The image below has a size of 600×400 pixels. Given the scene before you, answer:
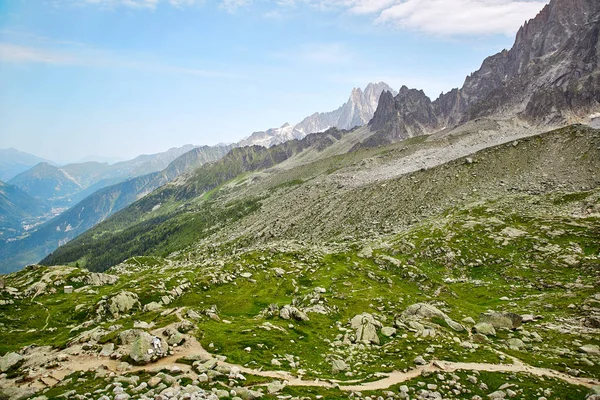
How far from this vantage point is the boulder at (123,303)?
4591 cm

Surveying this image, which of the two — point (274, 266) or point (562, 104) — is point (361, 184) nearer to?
point (274, 266)

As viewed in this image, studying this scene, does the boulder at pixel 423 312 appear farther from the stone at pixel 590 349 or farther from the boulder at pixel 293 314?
the stone at pixel 590 349

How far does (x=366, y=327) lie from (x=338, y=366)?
26.3 feet

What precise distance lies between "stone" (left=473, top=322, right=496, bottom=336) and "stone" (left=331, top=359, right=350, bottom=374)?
632 inches

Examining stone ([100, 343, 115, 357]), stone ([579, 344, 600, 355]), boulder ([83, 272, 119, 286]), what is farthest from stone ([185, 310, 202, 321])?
boulder ([83, 272, 119, 286])

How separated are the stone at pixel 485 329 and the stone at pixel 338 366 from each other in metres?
16.1

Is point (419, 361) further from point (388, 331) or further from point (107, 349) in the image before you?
point (107, 349)

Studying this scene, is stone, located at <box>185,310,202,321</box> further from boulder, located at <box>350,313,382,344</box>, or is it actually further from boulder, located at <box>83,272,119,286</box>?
boulder, located at <box>83,272,119,286</box>

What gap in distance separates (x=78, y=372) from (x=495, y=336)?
117ft

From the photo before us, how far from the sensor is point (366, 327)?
32281 mm

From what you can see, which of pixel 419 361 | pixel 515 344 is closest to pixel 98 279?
pixel 419 361

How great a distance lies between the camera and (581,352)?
85.7ft

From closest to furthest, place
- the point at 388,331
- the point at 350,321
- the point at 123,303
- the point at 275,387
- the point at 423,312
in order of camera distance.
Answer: the point at 275,387 < the point at 388,331 < the point at 350,321 < the point at 423,312 < the point at 123,303

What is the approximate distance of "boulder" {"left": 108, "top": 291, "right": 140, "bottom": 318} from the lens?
45.9 m
